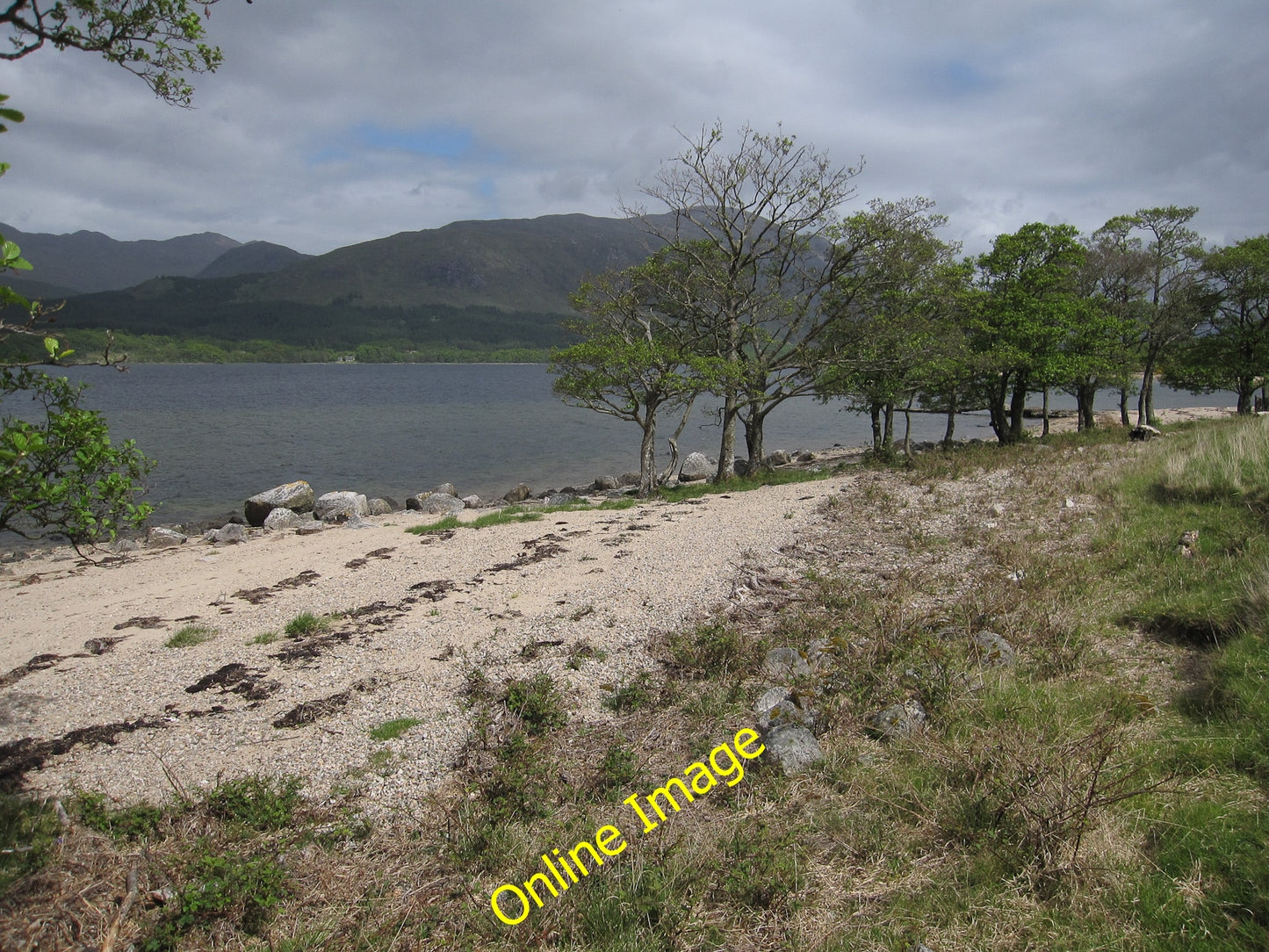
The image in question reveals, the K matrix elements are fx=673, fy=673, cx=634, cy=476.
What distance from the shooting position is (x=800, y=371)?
958 inches

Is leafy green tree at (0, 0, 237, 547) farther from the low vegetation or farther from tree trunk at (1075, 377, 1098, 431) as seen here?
tree trunk at (1075, 377, 1098, 431)

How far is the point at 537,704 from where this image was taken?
7.37 metres

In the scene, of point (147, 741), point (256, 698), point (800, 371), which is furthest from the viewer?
point (800, 371)

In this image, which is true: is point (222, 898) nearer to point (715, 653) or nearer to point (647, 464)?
point (715, 653)

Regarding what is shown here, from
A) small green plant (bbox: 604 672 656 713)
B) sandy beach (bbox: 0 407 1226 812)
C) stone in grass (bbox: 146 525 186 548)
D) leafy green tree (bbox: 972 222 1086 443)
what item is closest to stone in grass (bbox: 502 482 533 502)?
stone in grass (bbox: 146 525 186 548)

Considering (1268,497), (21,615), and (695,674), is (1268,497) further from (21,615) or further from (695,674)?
(21,615)

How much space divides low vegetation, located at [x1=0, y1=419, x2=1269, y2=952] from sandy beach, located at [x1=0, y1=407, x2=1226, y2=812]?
1.47 ft

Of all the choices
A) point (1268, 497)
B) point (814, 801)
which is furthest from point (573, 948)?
point (1268, 497)

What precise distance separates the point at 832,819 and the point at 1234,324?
39.0 metres

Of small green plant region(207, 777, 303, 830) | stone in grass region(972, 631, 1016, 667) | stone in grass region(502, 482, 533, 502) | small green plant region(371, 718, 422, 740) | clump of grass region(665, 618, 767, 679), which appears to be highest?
stone in grass region(972, 631, 1016, 667)

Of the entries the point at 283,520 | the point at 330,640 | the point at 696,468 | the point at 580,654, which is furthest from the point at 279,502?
the point at 580,654

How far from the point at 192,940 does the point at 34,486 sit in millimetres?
3917

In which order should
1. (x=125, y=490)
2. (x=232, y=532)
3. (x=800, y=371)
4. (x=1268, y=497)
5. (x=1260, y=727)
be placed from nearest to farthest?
(x=1260, y=727) → (x=125, y=490) → (x=1268, y=497) → (x=232, y=532) → (x=800, y=371)

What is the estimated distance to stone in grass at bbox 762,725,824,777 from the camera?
6004 millimetres
